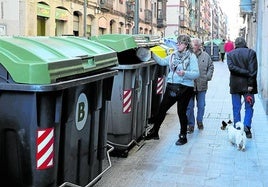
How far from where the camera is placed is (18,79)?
11.4 feet

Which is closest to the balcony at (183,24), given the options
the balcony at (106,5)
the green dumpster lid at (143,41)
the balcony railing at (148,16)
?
the balcony railing at (148,16)

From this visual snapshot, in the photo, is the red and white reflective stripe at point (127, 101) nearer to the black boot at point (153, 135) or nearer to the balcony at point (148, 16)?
the black boot at point (153, 135)

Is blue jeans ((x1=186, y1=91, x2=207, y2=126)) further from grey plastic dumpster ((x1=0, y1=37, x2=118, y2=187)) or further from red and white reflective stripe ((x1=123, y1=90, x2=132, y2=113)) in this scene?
grey plastic dumpster ((x1=0, y1=37, x2=118, y2=187))

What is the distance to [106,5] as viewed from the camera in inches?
1308

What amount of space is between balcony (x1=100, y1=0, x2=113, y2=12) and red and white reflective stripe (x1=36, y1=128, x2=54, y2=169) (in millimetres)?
29433

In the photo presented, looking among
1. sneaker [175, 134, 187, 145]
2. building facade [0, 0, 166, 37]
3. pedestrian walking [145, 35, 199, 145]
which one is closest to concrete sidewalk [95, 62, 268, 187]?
sneaker [175, 134, 187, 145]

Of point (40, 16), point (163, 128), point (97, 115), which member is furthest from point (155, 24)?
point (97, 115)

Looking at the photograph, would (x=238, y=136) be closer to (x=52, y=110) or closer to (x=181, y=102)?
(x=181, y=102)

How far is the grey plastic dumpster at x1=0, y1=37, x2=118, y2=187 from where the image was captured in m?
3.48

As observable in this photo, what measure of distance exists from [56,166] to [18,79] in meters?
0.88

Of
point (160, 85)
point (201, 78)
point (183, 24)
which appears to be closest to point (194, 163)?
point (201, 78)

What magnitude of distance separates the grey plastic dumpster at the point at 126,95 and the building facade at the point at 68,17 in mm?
9285

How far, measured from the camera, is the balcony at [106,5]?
32.4 meters

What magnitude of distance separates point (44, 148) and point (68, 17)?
2491 cm
